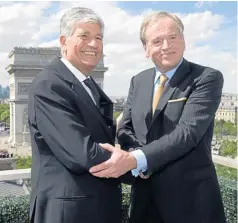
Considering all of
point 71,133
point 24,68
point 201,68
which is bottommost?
point 71,133

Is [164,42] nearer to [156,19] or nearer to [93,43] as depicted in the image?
[156,19]

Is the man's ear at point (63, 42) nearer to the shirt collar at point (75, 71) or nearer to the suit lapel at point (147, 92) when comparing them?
the shirt collar at point (75, 71)

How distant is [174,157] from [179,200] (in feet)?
0.77

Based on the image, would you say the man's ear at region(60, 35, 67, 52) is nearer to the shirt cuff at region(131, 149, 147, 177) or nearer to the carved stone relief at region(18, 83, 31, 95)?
the shirt cuff at region(131, 149, 147, 177)

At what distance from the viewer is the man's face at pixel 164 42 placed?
165 cm

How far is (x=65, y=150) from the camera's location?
1391mm

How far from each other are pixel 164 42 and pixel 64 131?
0.57 meters

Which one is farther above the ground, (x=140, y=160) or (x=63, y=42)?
(x=63, y=42)

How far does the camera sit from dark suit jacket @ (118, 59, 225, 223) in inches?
62.4

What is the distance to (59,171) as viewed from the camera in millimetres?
1462

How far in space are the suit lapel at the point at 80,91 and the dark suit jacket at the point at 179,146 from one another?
0.23 m

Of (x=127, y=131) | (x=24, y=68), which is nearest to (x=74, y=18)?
(x=127, y=131)

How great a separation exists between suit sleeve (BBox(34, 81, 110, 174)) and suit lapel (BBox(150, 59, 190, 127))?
362 millimetres

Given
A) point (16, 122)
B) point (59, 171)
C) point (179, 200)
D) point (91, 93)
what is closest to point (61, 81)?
point (91, 93)
